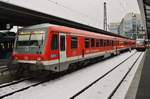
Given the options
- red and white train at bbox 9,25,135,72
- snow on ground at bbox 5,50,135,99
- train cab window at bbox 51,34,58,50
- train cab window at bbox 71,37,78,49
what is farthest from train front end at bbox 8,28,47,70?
train cab window at bbox 71,37,78,49

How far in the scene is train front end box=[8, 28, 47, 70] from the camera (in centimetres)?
1091

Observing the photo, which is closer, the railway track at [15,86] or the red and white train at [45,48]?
the railway track at [15,86]

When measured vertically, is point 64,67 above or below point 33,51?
below

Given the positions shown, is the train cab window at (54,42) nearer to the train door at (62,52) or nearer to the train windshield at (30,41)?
the train door at (62,52)

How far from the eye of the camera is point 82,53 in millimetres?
14969

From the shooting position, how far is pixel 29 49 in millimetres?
11375

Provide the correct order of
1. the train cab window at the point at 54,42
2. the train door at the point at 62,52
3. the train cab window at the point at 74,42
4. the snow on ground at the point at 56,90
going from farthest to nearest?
the train cab window at the point at 74,42, the train door at the point at 62,52, the train cab window at the point at 54,42, the snow on ground at the point at 56,90

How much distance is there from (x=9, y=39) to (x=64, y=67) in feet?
35.1

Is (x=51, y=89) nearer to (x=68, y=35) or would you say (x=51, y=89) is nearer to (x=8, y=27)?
(x=68, y=35)

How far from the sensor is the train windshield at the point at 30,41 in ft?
36.3

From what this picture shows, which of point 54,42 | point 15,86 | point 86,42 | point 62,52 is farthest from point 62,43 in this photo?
point 86,42

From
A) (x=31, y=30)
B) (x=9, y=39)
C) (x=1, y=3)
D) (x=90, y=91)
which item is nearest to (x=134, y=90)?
(x=90, y=91)

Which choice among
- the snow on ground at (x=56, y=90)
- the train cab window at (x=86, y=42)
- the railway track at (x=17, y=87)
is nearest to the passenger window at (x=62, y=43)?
the snow on ground at (x=56, y=90)

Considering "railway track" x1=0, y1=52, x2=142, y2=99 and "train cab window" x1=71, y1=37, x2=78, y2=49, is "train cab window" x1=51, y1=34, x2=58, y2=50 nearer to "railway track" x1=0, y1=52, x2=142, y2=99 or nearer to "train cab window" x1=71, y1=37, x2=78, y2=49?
"railway track" x1=0, y1=52, x2=142, y2=99
